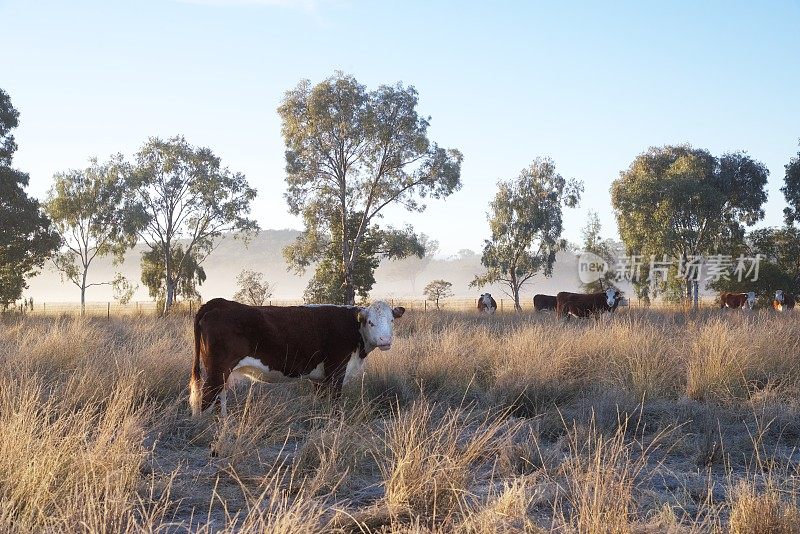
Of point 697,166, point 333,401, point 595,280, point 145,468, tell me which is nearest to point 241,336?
point 333,401

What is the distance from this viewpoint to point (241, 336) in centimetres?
670

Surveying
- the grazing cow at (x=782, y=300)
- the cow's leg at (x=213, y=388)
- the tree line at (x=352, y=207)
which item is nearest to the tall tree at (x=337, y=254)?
the tree line at (x=352, y=207)

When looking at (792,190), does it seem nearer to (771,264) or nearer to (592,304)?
(771,264)

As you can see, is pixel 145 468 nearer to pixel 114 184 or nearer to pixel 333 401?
pixel 333 401

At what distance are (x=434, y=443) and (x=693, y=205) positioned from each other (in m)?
40.5

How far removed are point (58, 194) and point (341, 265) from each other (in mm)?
18154

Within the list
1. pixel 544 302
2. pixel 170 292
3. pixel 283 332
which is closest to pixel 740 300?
pixel 544 302

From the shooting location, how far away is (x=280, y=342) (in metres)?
6.98

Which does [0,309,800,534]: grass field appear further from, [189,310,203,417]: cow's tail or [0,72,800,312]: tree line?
[0,72,800,312]: tree line

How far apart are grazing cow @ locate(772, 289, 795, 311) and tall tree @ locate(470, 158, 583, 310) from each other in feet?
43.3

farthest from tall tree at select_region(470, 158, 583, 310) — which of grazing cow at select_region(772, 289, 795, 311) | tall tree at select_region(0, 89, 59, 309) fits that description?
tall tree at select_region(0, 89, 59, 309)

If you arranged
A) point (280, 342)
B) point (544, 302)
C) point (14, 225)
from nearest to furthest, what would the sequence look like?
point (280, 342) < point (14, 225) < point (544, 302)

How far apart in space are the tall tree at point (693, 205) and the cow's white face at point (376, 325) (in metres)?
36.6

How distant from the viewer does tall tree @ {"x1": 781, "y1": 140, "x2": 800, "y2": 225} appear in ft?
125
